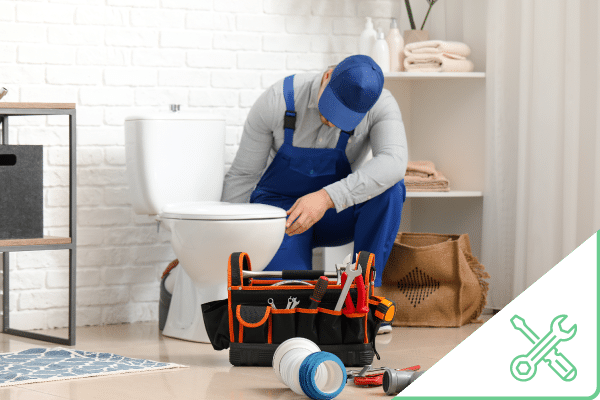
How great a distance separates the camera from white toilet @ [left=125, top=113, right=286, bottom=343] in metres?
2.57

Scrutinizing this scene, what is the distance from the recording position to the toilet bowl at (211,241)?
8.39ft

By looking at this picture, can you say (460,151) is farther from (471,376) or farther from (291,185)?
(471,376)

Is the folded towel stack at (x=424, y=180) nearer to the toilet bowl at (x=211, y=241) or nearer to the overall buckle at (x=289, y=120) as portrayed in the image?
the overall buckle at (x=289, y=120)

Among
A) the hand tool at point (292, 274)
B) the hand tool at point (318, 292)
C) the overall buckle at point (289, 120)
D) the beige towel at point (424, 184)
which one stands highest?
the overall buckle at point (289, 120)

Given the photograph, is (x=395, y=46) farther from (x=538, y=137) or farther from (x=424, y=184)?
(x=538, y=137)

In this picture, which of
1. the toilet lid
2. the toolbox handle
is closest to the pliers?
the toolbox handle

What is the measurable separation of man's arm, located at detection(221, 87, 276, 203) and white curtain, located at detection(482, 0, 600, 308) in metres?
0.92

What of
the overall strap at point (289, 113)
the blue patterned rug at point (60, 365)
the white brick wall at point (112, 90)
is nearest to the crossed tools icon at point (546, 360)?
the blue patterned rug at point (60, 365)

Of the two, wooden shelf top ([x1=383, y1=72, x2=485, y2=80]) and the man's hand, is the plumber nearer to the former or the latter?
the man's hand

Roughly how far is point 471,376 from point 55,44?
6.03 ft

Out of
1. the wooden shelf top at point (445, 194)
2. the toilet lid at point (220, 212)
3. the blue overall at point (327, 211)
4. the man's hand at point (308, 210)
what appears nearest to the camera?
the toilet lid at point (220, 212)

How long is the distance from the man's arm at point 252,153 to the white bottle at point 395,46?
0.75 metres

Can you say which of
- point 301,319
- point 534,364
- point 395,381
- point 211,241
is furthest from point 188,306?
point 534,364

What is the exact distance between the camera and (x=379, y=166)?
273 centimetres
